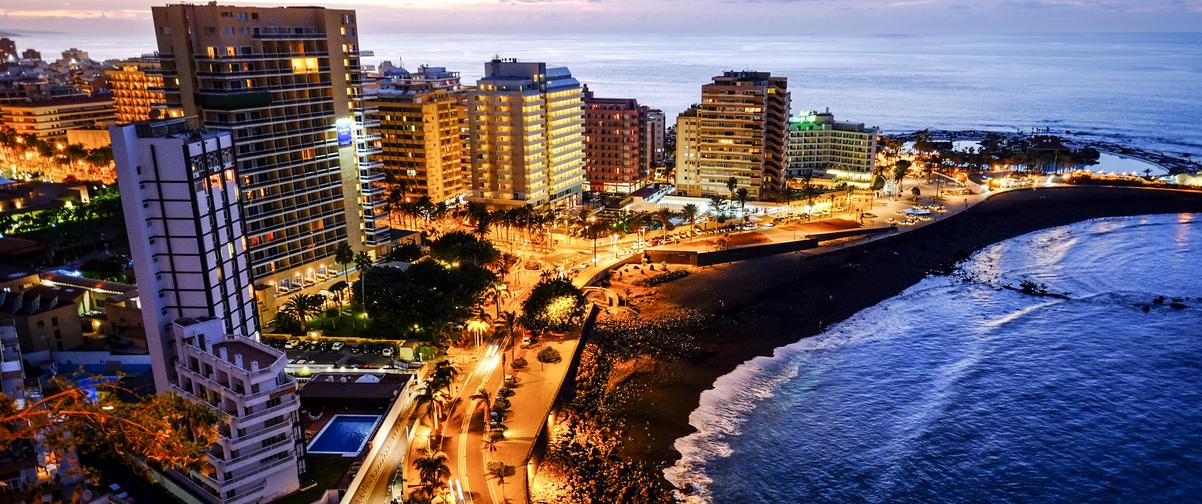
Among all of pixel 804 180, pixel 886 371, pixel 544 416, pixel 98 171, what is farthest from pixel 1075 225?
pixel 98 171

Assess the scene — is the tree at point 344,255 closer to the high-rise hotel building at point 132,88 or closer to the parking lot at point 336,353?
the parking lot at point 336,353

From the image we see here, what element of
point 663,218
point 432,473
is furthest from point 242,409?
point 663,218

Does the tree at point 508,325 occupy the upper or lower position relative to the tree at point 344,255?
lower

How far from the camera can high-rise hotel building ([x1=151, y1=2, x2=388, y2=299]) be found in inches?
2985

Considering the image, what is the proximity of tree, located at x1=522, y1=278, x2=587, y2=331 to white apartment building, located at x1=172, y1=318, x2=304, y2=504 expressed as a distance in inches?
1363

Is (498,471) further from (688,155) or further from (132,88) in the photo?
(132,88)

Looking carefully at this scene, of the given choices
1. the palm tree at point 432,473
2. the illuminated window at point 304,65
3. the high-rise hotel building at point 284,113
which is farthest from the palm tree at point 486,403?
the illuminated window at point 304,65

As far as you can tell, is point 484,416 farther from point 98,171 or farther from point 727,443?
point 98,171

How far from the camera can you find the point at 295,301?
7550 centimetres

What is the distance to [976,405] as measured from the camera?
67062 millimetres

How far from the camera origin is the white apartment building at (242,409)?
41875mm

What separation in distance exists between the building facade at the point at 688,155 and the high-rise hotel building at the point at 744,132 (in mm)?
1123

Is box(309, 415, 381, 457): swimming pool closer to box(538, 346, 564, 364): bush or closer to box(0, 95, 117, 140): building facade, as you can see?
box(538, 346, 564, 364): bush

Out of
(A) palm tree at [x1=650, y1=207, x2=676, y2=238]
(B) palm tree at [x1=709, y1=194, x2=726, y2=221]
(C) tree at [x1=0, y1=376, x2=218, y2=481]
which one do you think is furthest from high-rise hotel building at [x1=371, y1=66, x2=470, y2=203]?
(C) tree at [x1=0, y1=376, x2=218, y2=481]
